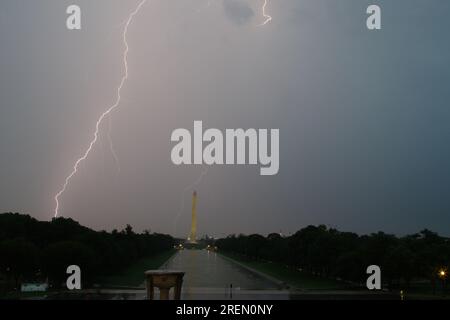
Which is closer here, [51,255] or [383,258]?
[51,255]

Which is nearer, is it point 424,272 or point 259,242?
point 424,272

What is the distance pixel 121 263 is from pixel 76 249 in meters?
18.8

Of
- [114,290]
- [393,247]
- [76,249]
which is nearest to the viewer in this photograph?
[114,290]

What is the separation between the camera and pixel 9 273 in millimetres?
46281

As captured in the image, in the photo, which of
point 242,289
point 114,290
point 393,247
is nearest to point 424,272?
point 393,247

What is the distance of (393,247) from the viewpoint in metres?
48.5
